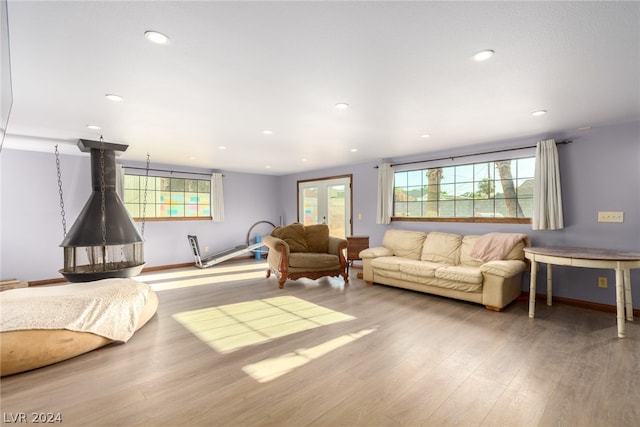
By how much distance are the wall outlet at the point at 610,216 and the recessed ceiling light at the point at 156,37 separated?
481cm

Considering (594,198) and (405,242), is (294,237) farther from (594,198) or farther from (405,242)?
(594,198)

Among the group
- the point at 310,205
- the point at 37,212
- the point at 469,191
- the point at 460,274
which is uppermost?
the point at 469,191

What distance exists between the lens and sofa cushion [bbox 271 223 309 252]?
211 inches

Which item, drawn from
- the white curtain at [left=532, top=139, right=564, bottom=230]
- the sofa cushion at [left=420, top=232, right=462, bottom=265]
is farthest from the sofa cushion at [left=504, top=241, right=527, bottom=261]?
the sofa cushion at [left=420, top=232, right=462, bottom=265]

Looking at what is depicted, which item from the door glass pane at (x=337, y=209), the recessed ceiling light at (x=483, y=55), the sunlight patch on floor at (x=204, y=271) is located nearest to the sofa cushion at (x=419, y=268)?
the door glass pane at (x=337, y=209)

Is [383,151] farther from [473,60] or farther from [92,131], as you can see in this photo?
[92,131]

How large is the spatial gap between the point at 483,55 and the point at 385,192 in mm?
3763

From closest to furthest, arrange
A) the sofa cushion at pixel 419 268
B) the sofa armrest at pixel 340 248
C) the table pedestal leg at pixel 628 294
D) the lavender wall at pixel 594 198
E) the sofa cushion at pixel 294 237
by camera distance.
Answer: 1. the table pedestal leg at pixel 628 294
2. the lavender wall at pixel 594 198
3. the sofa cushion at pixel 419 268
4. the sofa armrest at pixel 340 248
5. the sofa cushion at pixel 294 237

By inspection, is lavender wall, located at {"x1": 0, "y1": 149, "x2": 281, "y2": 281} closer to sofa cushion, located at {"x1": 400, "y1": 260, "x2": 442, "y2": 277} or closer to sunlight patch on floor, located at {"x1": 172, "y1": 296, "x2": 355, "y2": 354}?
sunlight patch on floor, located at {"x1": 172, "y1": 296, "x2": 355, "y2": 354}

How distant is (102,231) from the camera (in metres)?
3.96

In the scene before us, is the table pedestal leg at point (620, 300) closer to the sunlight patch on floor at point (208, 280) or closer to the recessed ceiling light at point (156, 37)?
the recessed ceiling light at point (156, 37)

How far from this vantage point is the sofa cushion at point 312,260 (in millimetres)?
4859

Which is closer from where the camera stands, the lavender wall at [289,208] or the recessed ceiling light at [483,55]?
the recessed ceiling light at [483,55]

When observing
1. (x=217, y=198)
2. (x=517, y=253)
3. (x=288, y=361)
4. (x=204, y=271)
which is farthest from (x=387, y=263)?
(x=217, y=198)
